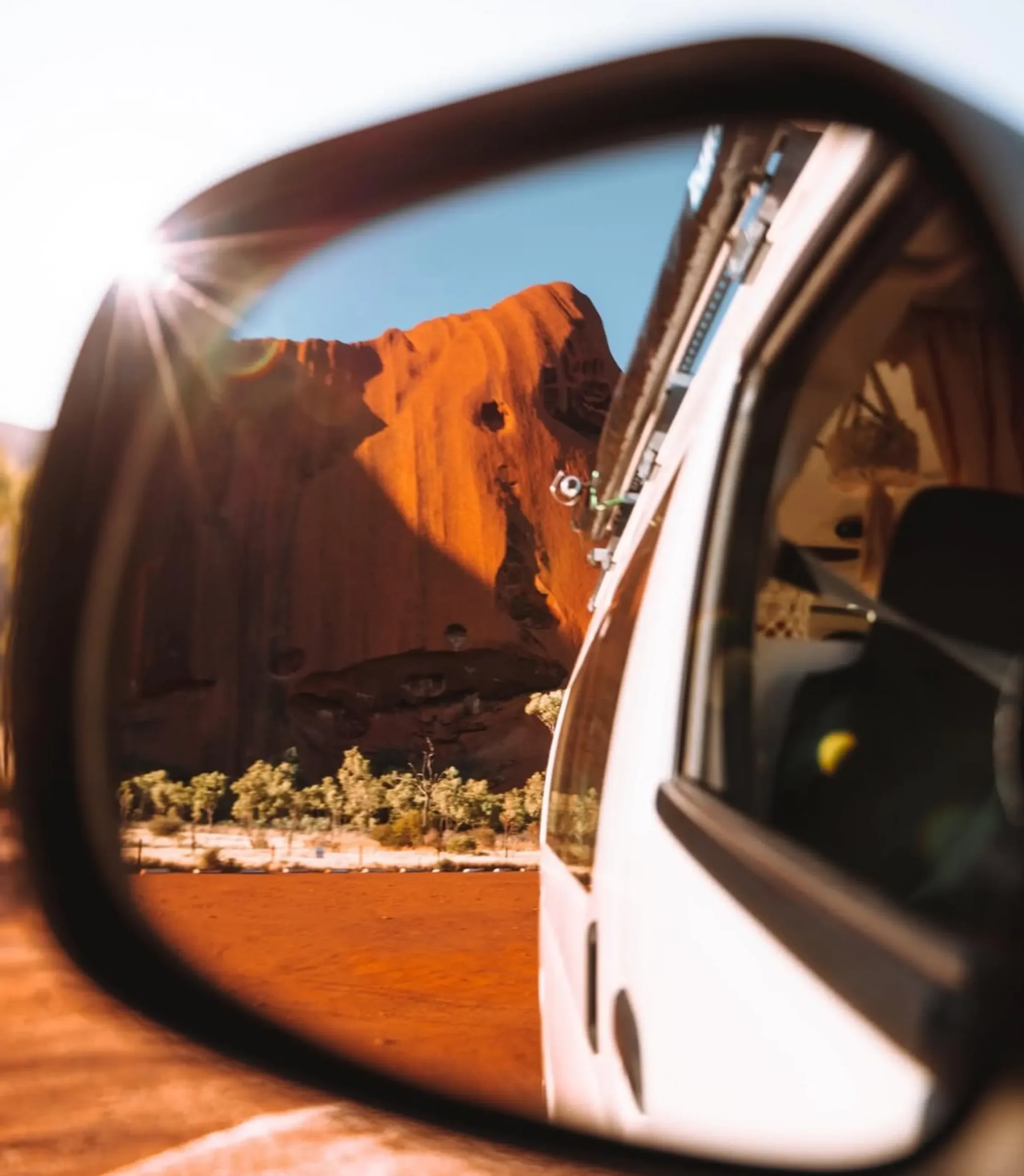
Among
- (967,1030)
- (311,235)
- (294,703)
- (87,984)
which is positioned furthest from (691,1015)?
(294,703)

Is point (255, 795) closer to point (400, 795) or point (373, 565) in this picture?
point (400, 795)

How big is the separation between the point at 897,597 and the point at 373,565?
33998 mm

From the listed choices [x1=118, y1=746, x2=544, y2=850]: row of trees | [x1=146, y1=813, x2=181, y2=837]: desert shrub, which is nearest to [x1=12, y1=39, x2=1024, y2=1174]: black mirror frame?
[x1=146, y1=813, x2=181, y2=837]: desert shrub

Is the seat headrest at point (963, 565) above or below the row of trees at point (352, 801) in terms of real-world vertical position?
above

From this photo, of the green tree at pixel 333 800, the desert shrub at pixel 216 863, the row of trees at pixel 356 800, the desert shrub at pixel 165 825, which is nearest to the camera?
the desert shrub at pixel 216 863

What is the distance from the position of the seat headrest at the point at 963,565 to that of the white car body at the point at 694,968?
0.30 m

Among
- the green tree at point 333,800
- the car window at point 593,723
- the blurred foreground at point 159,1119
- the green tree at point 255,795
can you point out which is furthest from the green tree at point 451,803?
the car window at point 593,723

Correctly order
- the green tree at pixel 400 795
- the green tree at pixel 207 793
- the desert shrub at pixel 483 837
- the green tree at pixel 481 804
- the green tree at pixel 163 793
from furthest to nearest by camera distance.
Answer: the green tree at pixel 400 795 → the green tree at pixel 207 793 → the green tree at pixel 481 804 → the green tree at pixel 163 793 → the desert shrub at pixel 483 837

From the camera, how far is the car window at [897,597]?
82cm

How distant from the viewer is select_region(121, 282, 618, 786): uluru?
31.5 metres

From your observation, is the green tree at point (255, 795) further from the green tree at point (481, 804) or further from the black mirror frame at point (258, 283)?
the black mirror frame at point (258, 283)

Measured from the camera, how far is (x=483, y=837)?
75.4 feet

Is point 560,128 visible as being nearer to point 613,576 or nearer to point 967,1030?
point 613,576

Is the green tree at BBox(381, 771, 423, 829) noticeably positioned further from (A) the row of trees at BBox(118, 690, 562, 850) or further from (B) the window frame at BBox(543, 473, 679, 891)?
(B) the window frame at BBox(543, 473, 679, 891)
